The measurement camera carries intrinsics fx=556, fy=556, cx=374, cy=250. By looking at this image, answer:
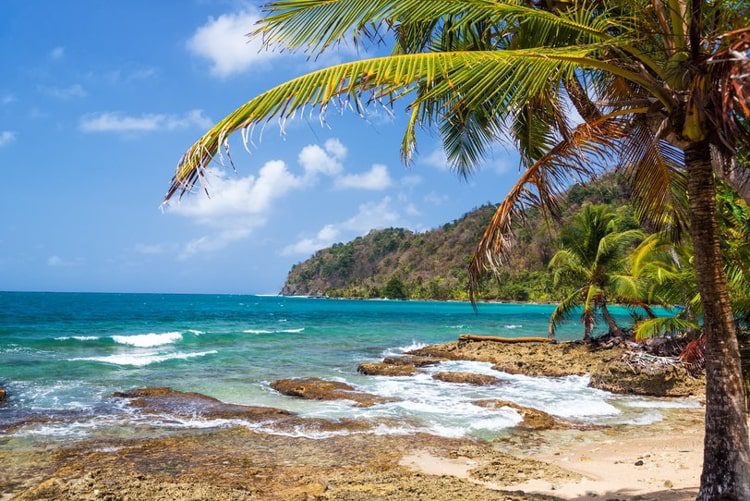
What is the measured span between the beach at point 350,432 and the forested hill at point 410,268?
6744 centimetres

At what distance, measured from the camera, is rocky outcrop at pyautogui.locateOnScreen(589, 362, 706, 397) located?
45.0 ft

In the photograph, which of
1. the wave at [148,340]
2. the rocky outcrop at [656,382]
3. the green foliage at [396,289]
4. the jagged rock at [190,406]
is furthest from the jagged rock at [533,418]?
the green foliage at [396,289]

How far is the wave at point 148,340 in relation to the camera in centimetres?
3083

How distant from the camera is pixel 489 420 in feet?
35.7

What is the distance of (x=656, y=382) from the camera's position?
1391cm

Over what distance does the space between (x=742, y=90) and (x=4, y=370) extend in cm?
2201

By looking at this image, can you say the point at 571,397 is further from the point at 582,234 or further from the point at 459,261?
the point at 459,261

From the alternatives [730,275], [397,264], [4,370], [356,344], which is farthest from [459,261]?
[730,275]

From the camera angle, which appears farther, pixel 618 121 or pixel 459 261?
pixel 459 261

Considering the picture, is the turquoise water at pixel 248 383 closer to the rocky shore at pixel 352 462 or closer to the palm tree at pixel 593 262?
the rocky shore at pixel 352 462

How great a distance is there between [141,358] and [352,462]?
18.1 meters

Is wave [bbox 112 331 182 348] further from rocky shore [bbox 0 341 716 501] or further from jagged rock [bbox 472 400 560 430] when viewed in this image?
jagged rock [bbox 472 400 560 430]

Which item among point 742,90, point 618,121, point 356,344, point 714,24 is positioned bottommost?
point 356,344

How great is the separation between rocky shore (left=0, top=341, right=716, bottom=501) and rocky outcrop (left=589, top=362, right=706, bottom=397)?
187 centimetres
